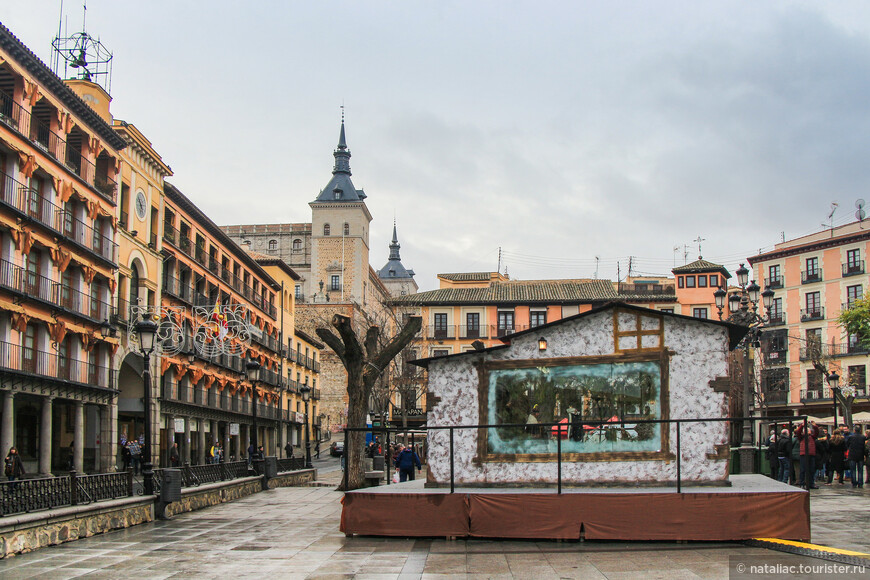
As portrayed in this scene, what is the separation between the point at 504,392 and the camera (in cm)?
1407

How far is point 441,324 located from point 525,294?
299 inches

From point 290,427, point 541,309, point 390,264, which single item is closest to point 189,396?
point 290,427

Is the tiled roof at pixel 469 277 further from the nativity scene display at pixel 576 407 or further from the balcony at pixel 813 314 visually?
the nativity scene display at pixel 576 407

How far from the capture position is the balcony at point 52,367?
28.8 m

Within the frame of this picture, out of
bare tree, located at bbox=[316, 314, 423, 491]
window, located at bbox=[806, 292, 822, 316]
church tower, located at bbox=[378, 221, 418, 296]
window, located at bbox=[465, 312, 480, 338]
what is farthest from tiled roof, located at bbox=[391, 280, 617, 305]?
church tower, located at bbox=[378, 221, 418, 296]

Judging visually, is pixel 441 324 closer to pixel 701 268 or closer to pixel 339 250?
pixel 701 268

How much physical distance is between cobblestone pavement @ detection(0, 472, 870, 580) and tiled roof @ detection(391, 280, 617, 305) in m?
55.4

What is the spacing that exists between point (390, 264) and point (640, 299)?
10526 centimetres

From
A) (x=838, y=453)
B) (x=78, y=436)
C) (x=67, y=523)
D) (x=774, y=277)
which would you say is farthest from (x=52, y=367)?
(x=774, y=277)

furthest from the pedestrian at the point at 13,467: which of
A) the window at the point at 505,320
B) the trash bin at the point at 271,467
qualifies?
the window at the point at 505,320

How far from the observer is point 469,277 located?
84.8 m

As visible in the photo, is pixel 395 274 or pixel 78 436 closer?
pixel 78 436

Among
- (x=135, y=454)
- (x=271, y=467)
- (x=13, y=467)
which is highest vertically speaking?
(x=13, y=467)

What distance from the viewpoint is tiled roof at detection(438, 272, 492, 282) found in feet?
272
